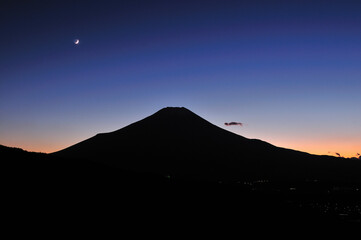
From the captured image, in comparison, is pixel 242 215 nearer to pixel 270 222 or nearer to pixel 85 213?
pixel 270 222

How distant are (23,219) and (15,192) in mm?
3753

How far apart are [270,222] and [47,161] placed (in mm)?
23687

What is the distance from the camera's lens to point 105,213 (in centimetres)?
1891

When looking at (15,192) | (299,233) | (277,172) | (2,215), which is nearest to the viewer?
(2,215)

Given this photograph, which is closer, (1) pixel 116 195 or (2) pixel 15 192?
(2) pixel 15 192

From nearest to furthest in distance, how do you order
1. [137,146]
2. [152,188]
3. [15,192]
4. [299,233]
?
[15,192]
[299,233]
[152,188]
[137,146]

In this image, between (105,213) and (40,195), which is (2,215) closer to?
(40,195)

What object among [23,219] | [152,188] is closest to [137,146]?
[152,188]

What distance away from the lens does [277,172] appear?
17975 cm

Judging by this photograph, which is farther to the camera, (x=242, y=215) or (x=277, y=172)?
(x=277, y=172)

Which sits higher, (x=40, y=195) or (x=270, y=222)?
(x=40, y=195)

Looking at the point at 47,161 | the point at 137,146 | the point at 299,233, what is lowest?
Result: the point at 299,233

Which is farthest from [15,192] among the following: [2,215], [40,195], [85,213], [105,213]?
[105,213]

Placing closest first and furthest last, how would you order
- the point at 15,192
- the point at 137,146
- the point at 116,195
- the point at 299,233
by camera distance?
the point at 15,192 < the point at 116,195 < the point at 299,233 < the point at 137,146
